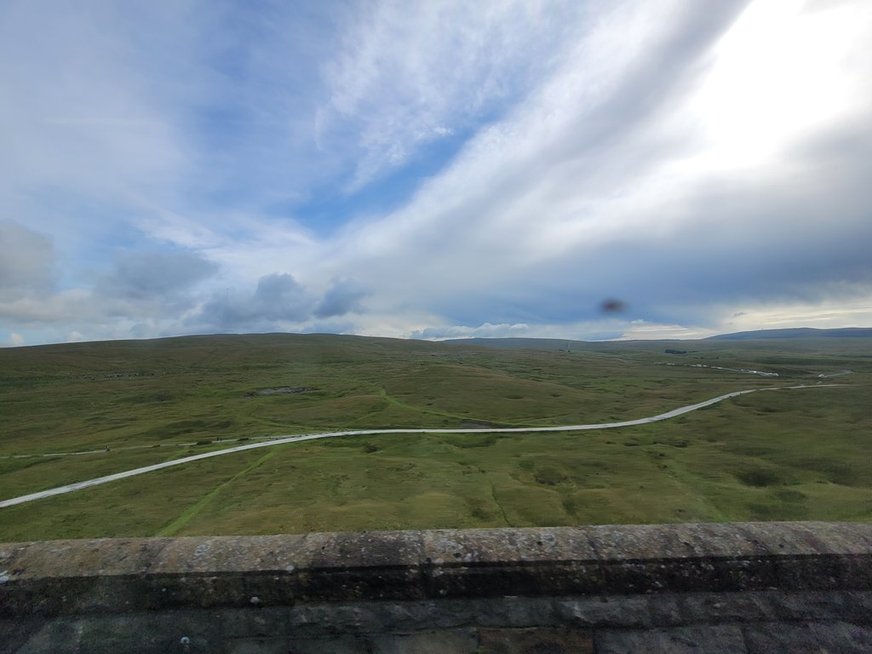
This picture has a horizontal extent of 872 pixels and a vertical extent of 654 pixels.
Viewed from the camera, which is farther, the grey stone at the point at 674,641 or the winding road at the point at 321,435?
the winding road at the point at 321,435

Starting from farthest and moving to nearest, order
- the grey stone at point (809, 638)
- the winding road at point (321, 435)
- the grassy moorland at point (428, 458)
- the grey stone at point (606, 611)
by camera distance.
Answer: the winding road at point (321, 435)
the grassy moorland at point (428, 458)
the grey stone at point (606, 611)
the grey stone at point (809, 638)

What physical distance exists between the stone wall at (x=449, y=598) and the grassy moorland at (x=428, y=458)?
2434 centimetres

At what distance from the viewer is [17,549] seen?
470 cm

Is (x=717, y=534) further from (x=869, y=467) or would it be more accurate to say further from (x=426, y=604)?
(x=869, y=467)

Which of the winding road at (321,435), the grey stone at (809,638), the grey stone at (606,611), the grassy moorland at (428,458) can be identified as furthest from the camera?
the winding road at (321,435)

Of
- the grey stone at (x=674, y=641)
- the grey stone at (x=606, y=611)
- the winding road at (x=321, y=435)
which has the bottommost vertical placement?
the winding road at (x=321, y=435)

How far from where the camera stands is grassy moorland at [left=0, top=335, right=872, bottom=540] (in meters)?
31.1

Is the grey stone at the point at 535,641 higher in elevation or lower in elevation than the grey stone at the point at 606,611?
lower

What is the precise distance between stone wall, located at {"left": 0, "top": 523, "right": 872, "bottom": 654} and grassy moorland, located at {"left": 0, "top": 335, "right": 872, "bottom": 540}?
2434cm

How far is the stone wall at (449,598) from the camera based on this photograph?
4148mm

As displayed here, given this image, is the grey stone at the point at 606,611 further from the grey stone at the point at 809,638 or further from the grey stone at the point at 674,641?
the grey stone at the point at 809,638

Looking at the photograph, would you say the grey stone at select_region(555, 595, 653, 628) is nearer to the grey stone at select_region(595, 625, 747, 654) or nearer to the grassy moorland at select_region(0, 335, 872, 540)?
the grey stone at select_region(595, 625, 747, 654)

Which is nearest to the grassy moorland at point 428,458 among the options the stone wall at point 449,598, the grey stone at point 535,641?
the stone wall at point 449,598

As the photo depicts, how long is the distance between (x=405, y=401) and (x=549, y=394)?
28.4m
